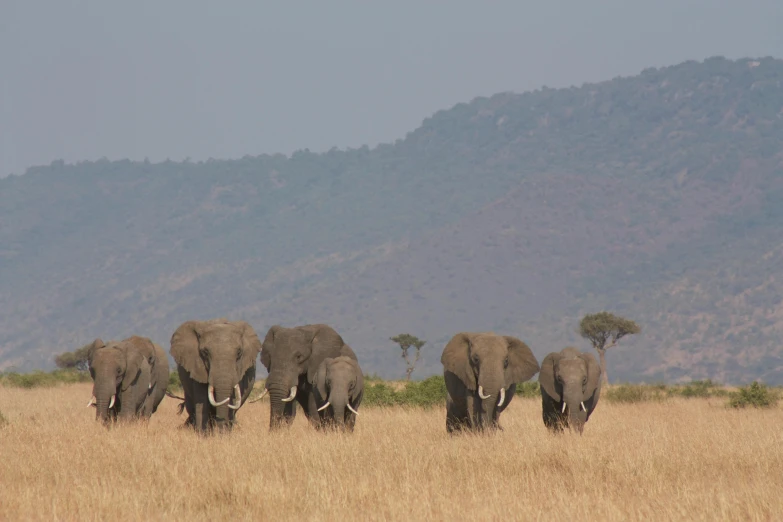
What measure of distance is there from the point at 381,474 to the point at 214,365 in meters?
5.21

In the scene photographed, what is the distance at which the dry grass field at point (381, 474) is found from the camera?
12.6 meters

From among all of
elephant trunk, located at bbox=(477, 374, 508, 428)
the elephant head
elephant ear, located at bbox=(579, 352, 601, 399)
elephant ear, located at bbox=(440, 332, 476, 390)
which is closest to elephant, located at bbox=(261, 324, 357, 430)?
elephant ear, located at bbox=(440, 332, 476, 390)

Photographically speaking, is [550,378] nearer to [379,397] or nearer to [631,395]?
[379,397]

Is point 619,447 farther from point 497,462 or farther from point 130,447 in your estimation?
point 130,447

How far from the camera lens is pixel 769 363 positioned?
195625 mm

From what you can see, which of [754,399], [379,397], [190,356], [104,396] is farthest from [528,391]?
[190,356]

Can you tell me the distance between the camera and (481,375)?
19.8 meters

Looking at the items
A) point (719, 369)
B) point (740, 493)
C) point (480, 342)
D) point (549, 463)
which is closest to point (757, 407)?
point (480, 342)

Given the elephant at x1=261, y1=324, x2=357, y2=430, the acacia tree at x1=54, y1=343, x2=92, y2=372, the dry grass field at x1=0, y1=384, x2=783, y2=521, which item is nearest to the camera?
the dry grass field at x1=0, y1=384, x2=783, y2=521

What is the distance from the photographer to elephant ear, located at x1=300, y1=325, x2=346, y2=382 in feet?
72.4

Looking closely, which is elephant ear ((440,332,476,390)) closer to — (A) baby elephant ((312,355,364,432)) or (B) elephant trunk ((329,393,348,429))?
(A) baby elephant ((312,355,364,432))

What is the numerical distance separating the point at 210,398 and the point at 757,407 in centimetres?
1916

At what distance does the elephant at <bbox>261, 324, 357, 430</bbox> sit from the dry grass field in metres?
0.51

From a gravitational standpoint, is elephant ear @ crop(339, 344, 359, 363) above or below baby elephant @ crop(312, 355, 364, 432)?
above
